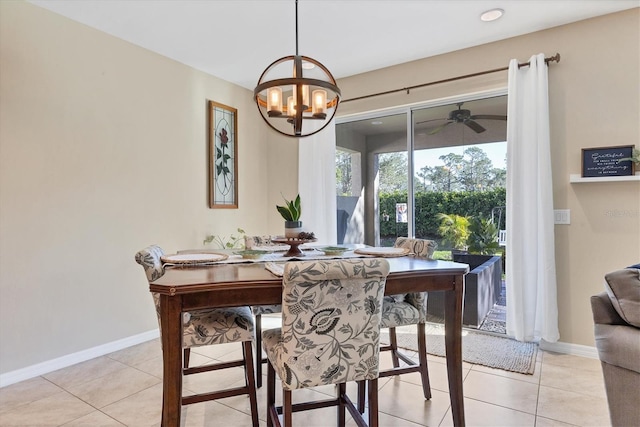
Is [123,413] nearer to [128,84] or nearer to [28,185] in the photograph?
[28,185]

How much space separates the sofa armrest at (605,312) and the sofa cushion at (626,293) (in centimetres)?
4

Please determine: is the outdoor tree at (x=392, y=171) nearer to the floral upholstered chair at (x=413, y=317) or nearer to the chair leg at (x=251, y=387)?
the floral upholstered chair at (x=413, y=317)

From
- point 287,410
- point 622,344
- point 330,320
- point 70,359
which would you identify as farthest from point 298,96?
point 70,359

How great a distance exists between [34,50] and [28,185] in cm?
96

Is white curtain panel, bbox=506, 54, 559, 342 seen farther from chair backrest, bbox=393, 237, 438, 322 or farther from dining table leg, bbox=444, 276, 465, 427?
dining table leg, bbox=444, 276, 465, 427

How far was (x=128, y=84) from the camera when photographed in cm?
313

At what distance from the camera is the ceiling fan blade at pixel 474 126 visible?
3.36 m

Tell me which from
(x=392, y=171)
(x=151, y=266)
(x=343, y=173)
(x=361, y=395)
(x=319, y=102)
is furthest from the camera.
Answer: (x=343, y=173)

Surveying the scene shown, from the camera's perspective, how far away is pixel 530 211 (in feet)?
9.50

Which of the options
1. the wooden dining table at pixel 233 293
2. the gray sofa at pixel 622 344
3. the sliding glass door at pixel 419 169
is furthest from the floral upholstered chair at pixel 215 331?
the sliding glass door at pixel 419 169

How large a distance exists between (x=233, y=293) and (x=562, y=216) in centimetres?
269

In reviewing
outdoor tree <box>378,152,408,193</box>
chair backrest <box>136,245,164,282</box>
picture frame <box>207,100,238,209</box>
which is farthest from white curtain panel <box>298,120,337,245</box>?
chair backrest <box>136,245,164,282</box>

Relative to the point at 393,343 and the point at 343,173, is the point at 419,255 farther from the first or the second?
the point at 343,173

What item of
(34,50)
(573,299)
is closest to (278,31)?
(34,50)
